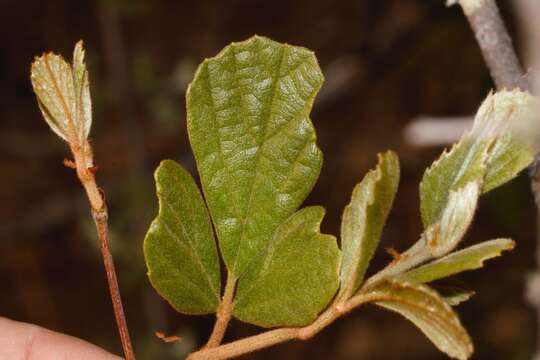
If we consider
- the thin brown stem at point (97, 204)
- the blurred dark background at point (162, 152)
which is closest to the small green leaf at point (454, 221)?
the thin brown stem at point (97, 204)

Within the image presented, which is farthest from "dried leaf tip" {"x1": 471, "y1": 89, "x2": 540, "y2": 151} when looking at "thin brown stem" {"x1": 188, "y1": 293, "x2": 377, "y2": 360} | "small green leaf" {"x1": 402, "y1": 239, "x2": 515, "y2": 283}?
"thin brown stem" {"x1": 188, "y1": 293, "x2": 377, "y2": 360}

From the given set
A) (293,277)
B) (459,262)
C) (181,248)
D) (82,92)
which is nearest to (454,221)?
(459,262)

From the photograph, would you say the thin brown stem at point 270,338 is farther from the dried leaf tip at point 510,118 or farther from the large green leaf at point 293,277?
the dried leaf tip at point 510,118

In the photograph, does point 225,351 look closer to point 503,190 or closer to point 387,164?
point 387,164

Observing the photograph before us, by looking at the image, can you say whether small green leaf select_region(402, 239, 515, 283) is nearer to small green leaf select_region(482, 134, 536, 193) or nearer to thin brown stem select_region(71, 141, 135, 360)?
small green leaf select_region(482, 134, 536, 193)

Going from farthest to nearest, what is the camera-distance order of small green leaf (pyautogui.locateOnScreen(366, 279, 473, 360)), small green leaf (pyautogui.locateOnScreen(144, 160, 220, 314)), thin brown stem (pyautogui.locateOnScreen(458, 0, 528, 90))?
1. thin brown stem (pyautogui.locateOnScreen(458, 0, 528, 90))
2. small green leaf (pyautogui.locateOnScreen(144, 160, 220, 314))
3. small green leaf (pyautogui.locateOnScreen(366, 279, 473, 360))

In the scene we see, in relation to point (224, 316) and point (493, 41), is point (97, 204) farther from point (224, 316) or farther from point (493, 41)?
point (493, 41)
